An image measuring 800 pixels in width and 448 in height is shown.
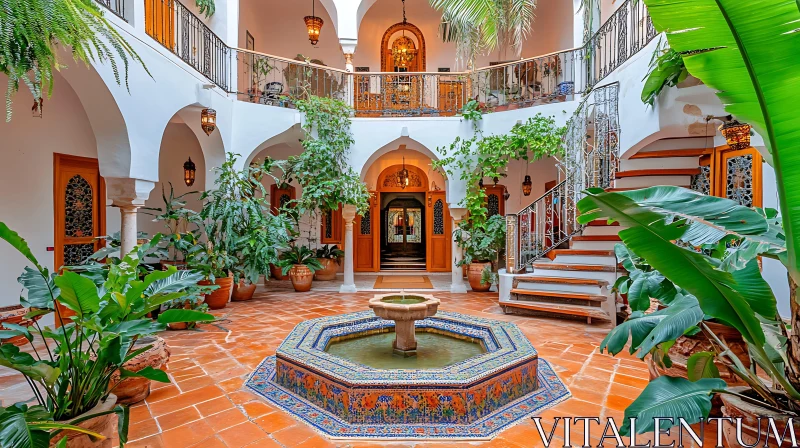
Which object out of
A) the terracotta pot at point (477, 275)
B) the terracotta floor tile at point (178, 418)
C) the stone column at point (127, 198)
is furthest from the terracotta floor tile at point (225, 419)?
the terracotta pot at point (477, 275)

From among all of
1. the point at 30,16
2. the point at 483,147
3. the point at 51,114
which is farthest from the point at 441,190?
the point at 30,16

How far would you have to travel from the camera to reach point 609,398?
11.5 ft

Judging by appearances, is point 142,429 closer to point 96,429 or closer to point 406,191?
point 96,429

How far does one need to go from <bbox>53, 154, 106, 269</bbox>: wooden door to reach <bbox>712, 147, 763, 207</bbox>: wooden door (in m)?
9.65

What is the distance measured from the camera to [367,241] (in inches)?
502

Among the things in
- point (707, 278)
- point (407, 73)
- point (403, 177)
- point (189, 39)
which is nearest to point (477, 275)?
point (403, 177)

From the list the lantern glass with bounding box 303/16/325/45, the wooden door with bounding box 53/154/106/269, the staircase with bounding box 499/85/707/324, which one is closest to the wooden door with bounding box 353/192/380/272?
Result: the lantern glass with bounding box 303/16/325/45

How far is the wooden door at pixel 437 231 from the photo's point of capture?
12492mm

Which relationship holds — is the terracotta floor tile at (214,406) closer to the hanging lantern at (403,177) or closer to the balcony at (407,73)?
the balcony at (407,73)

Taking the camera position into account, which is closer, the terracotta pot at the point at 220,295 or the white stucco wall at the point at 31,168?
the white stucco wall at the point at 31,168

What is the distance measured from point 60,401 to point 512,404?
318 cm

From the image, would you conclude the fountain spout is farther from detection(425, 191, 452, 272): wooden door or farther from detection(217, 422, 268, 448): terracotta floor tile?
detection(425, 191, 452, 272): wooden door

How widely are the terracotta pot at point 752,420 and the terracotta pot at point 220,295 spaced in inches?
279

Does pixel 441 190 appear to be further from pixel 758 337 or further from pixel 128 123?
pixel 758 337
